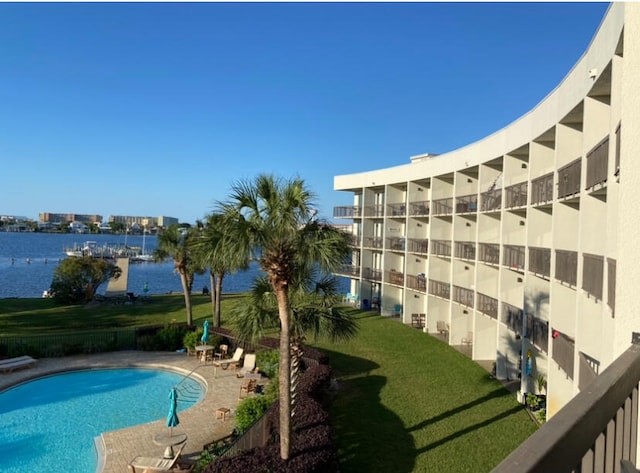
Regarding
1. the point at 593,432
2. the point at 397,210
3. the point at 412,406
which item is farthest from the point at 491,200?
the point at 593,432

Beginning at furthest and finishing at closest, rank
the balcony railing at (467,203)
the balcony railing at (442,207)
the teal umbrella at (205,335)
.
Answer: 1. the balcony railing at (442,207)
2. the balcony railing at (467,203)
3. the teal umbrella at (205,335)

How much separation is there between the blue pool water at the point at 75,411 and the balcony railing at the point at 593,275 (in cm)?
1459

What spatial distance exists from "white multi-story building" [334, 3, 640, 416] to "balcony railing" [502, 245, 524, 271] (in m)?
0.08

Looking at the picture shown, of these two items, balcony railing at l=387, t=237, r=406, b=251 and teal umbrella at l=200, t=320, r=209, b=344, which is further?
balcony railing at l=387, t=237, r=406, b=251

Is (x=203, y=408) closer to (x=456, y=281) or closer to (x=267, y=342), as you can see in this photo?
(x=267, y=342)

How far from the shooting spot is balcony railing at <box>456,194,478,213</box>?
2670cm

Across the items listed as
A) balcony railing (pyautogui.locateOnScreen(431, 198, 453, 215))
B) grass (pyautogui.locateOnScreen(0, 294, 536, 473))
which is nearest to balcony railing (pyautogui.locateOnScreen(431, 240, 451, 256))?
balcony railing (pyautogui.locateOnScreen(431, 198, 453, 215))

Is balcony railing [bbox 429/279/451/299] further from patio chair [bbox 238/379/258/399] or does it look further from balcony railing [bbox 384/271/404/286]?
patio chair [bbox 238/379/258/399]

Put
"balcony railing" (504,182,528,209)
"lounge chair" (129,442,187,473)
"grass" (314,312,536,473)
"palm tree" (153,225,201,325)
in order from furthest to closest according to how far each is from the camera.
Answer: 1. "palm tree" (153,225,201,325)
2. "balcony railing" (504,182,528,209)
3. "grass" (314,312,536,473)
4. "lounge chair" (129,442,187,473)

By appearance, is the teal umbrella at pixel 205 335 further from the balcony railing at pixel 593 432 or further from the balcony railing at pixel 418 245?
the balcony railing at pixel 593 432

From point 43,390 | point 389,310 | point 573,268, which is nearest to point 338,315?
point 573,268

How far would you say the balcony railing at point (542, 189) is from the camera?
56.9ft

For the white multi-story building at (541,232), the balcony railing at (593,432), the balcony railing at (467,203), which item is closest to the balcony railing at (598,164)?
the white multi-story building at (541,232)

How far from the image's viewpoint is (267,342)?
23625mm
